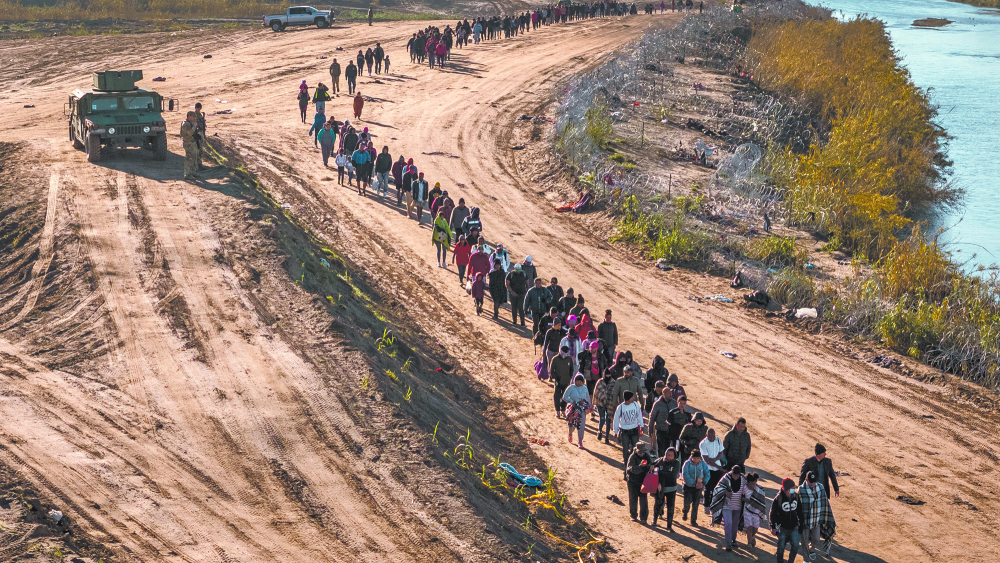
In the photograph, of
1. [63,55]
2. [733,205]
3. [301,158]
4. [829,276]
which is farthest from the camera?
[63,55]

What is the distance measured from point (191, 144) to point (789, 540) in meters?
16.6

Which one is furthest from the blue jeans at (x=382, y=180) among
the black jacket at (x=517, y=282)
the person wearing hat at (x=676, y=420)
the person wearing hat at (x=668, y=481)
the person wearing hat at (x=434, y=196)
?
the person wearing hat at (x=668, y=481)

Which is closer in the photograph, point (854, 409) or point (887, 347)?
point (854, 409)

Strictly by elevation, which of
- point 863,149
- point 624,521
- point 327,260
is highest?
point 863,149

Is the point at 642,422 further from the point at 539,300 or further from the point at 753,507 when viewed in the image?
the point at 539,300

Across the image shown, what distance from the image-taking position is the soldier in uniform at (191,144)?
21531 millimetres

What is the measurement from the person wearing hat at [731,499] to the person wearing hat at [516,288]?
24.6 feet

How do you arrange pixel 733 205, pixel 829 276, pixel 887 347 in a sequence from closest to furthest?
pixel 887 347 < pixel 829 276 < pixel 733 205

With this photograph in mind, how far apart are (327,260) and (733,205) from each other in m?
13.1

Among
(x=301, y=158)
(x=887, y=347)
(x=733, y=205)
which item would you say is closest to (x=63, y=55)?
(x=301, y=158)

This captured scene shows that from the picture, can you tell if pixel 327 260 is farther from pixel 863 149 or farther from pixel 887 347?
pixel 863 149

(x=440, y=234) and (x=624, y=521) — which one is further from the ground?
(x=440, y=234)

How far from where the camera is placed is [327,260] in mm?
19938

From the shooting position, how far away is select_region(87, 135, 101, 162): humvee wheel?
75.1 ft
